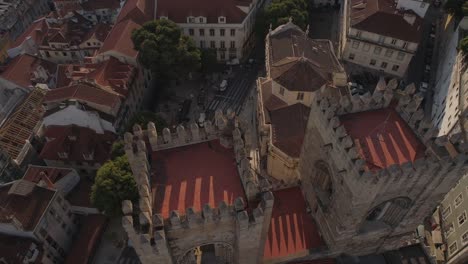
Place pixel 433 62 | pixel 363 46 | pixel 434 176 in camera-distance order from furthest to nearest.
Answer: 1. pixel 433 62
2. pixel 363 46
3. pixel 434 176

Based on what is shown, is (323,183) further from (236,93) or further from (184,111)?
(236,93)

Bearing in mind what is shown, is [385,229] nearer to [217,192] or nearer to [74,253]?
[217,192]

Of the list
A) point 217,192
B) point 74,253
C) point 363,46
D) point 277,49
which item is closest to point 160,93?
point 277,49

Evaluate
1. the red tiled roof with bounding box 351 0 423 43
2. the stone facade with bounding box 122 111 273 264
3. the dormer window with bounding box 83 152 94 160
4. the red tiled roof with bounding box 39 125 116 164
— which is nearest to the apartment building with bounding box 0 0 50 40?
the red tiled roof with bounding box 39 125 116 164

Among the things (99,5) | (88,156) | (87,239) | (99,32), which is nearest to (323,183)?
(87,239)

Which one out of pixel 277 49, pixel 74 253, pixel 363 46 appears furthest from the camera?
pixel 363 46
